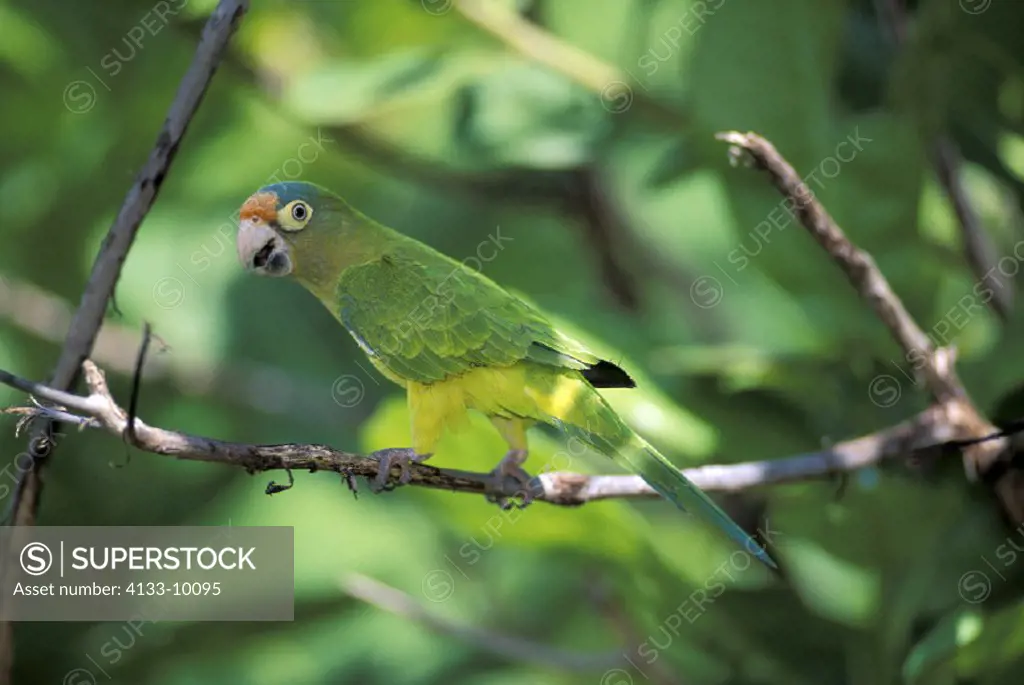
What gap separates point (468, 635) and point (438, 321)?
740mm

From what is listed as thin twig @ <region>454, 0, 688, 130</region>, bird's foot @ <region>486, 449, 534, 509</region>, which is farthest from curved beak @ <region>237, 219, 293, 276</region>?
thin twig @ <region>454, 0, 688, 130</region>

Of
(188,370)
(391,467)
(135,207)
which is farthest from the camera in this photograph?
(188,370)

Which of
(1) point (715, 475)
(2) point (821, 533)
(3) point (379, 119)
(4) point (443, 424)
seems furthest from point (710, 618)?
(3) point (379, 119)

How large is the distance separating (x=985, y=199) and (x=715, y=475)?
1.73 meters

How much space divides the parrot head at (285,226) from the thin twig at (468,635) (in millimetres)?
656

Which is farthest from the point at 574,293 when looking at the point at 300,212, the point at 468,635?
the point at 300,212

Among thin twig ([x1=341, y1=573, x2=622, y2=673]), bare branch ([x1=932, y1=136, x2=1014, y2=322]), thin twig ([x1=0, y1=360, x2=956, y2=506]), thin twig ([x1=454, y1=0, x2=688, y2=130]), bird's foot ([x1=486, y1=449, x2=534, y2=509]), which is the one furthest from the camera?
thin twig ([x1=454, y1=0, x2=688, y2=130])

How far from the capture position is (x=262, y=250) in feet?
5.40

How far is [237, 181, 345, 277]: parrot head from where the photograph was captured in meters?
1.61

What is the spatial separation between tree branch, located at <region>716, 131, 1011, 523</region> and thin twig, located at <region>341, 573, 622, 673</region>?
30.3 inches

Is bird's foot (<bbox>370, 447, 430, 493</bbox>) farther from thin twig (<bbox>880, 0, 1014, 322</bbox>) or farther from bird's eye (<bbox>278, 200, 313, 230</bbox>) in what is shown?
thin twig (<bbox>880, 0, 1014, 322</bbox>)

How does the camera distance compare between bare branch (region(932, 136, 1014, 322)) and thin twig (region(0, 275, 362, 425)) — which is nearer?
bare branch (region(932, 136, 1014, 322))

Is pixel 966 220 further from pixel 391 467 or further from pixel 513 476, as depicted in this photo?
→ pixel 391 467

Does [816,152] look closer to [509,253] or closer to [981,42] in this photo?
[981,42]
